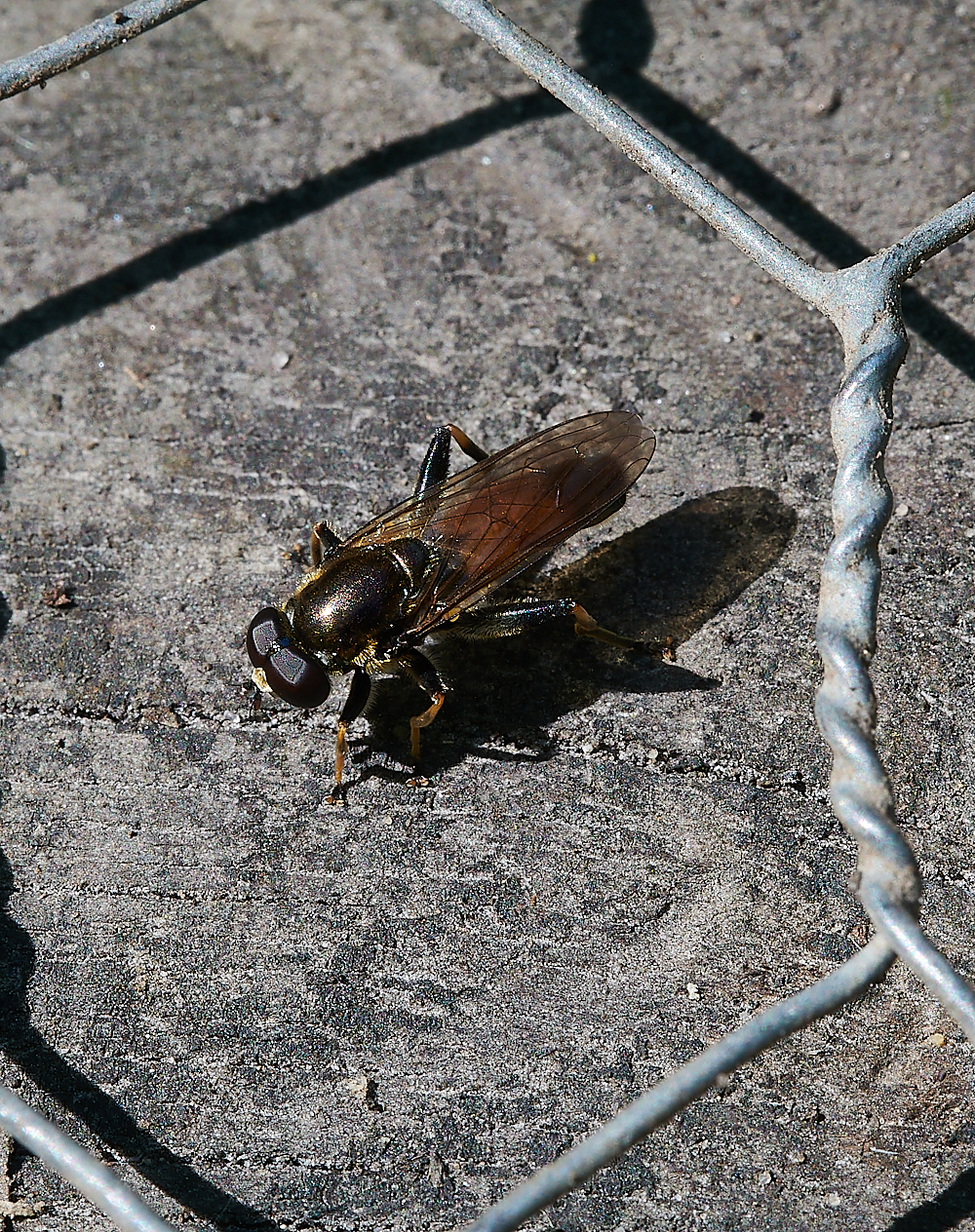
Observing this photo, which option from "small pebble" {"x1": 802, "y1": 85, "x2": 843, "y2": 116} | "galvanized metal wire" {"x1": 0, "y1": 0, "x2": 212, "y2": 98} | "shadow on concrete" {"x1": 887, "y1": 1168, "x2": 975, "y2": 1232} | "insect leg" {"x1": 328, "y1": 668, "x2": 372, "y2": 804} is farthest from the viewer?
"small pebble" {"x1": 802, "y1": 85, "x2": 843, "y2": 116}

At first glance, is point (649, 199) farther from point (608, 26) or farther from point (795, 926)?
point (795, 926)

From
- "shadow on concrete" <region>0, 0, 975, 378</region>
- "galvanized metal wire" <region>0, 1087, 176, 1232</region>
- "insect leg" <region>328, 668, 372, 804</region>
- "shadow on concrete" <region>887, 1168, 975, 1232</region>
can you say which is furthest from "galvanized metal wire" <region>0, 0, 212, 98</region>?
"shadow on concrete" <region>887, 1168, 975, 1232</region>

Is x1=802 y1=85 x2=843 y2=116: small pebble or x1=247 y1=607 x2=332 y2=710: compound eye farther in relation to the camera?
x1=802 y1=85 x2=843 y2=116: small pebble

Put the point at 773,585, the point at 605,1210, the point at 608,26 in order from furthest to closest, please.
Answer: the point at 608,26
the point at 773,585
the point at 605,1210

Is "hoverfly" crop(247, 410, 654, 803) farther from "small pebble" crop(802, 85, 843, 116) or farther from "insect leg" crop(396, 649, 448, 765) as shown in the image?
"small pebble" crop(802, 85, 843, 116)

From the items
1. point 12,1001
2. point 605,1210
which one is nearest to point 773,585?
point 605,1210

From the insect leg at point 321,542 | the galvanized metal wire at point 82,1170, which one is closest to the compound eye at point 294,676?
the insect leg at point 321,542

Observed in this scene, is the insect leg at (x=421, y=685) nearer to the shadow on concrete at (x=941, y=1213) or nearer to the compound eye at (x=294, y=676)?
the compound eye at (x=294, y=676)
